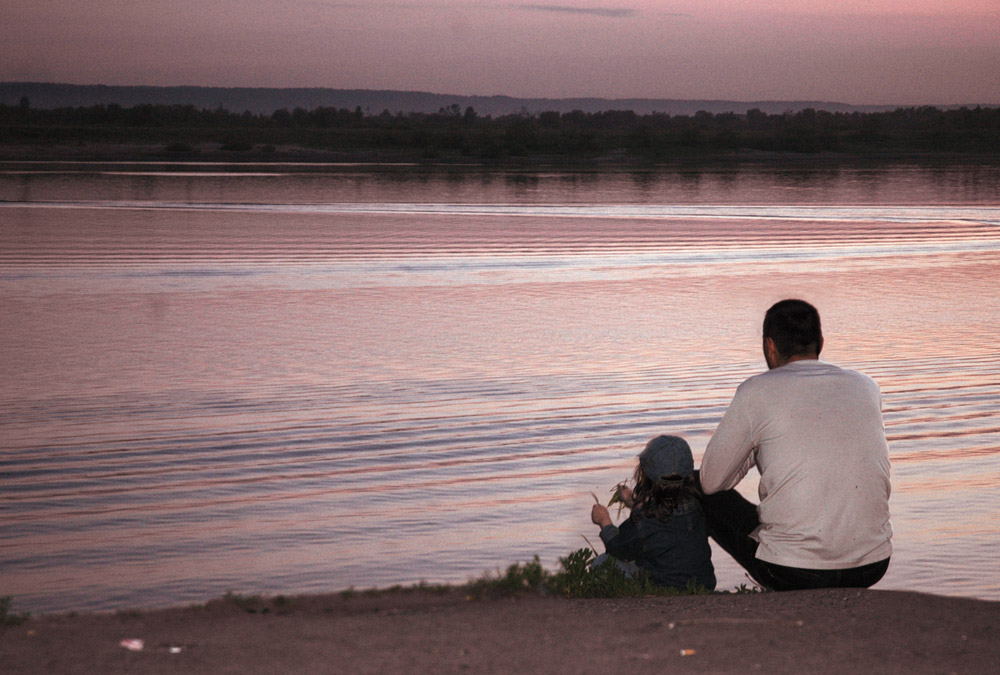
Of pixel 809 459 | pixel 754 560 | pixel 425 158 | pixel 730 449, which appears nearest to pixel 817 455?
pixel 809 459

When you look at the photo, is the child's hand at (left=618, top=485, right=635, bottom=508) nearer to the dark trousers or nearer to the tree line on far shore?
the dark trousers

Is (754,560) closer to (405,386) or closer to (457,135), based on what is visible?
(405,386)

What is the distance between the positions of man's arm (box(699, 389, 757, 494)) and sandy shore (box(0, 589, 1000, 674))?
20.2 inches

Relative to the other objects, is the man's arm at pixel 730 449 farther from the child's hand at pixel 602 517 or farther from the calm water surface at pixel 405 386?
the calm water surface at pixel 405 386

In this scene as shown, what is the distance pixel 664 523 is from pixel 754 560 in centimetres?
43

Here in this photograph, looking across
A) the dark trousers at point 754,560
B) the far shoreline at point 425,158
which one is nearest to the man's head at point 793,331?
the dark trousers at point 754,560

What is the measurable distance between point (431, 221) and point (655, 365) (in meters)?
17.3

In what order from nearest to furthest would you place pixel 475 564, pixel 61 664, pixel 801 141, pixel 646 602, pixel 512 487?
pixel 61 664, pixel 646 602, pixel 475 564, pixel 512 487, pixel 801 141

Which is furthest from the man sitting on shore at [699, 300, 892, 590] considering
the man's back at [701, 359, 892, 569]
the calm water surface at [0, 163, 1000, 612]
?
the calm water surface at [0, 163, 1000, 612]

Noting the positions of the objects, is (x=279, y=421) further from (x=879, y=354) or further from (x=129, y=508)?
(x=879, y=354)

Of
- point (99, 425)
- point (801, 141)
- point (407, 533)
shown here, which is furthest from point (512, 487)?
point (801, 141)

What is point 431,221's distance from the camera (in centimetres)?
2869

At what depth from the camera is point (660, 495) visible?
5.24 meters

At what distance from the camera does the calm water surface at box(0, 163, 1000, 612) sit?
6770 millimetres
